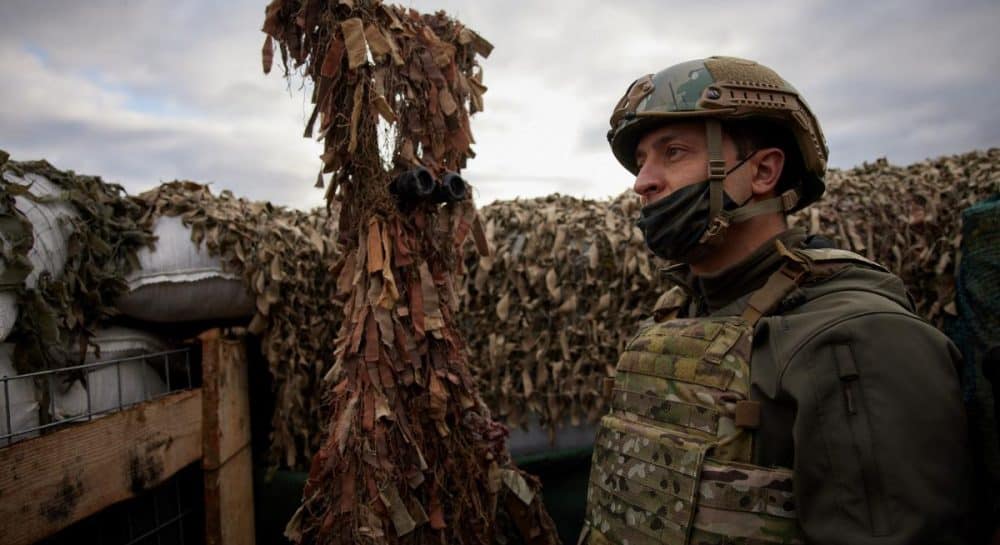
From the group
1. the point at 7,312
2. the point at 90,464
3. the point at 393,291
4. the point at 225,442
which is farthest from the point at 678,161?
the point at 7,312

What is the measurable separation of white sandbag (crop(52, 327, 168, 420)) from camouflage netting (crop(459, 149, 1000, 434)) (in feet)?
6.61

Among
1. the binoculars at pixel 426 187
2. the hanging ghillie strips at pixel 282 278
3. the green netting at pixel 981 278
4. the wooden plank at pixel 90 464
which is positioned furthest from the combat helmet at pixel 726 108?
the hanging ghillie strips at pixel 282 278

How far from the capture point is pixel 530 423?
4.32 meters

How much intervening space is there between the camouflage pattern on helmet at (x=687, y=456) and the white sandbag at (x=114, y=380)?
8.35 feet

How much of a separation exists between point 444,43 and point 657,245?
1952mm

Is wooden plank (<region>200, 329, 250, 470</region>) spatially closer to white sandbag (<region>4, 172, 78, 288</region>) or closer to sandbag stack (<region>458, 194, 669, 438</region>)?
white sandbag (<region>4, 172, 78, 288</region>)

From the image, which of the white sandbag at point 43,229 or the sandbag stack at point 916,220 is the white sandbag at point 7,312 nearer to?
the white sandbag at point 43,229

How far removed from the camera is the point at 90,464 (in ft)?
7.37

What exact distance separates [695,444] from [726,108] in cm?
89

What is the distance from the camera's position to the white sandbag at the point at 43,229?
282cm

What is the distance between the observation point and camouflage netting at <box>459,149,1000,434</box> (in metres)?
4.23

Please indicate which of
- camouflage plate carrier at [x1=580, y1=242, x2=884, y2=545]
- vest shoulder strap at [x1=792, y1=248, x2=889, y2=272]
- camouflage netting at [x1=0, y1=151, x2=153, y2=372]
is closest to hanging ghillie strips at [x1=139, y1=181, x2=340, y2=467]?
camouflage netting at [x1=0, y1=151, x2=153, y2=372]

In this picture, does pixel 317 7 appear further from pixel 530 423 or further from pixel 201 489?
pixel 530 423

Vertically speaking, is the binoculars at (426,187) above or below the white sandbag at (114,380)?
above
